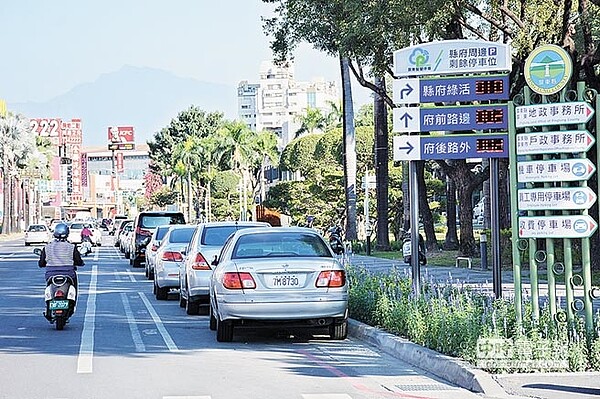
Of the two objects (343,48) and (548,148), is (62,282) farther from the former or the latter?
(343,48)

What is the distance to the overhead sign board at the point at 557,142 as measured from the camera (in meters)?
12.2

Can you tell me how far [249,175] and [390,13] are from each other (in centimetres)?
7921

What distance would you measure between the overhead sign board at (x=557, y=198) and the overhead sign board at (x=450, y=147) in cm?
282

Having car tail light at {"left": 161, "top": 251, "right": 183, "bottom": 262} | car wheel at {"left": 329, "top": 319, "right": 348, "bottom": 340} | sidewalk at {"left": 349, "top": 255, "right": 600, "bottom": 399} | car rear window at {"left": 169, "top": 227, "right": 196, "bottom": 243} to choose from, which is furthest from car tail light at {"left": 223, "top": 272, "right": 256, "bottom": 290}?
car rear window at {"left": 169, "top": 227, "right": 196, "bottom": 243}

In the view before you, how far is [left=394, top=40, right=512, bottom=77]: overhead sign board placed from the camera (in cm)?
1481

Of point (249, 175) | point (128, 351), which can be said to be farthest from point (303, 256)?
point (249, 175)

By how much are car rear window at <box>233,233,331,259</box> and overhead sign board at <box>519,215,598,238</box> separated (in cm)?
352

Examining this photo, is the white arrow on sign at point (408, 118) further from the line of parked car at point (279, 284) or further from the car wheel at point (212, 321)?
the car wheel at point (212, 321)

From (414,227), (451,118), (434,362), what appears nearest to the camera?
(434,362)

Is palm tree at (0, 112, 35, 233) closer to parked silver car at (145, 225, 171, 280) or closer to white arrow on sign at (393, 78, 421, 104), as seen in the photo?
parked silver car at (145, 225, 171, 280)

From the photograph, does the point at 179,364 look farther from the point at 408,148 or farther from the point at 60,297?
the point at 408,148

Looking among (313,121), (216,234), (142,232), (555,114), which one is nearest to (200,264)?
(216,234)

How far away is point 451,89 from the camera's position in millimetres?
15094

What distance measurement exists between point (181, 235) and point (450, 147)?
416 inches
